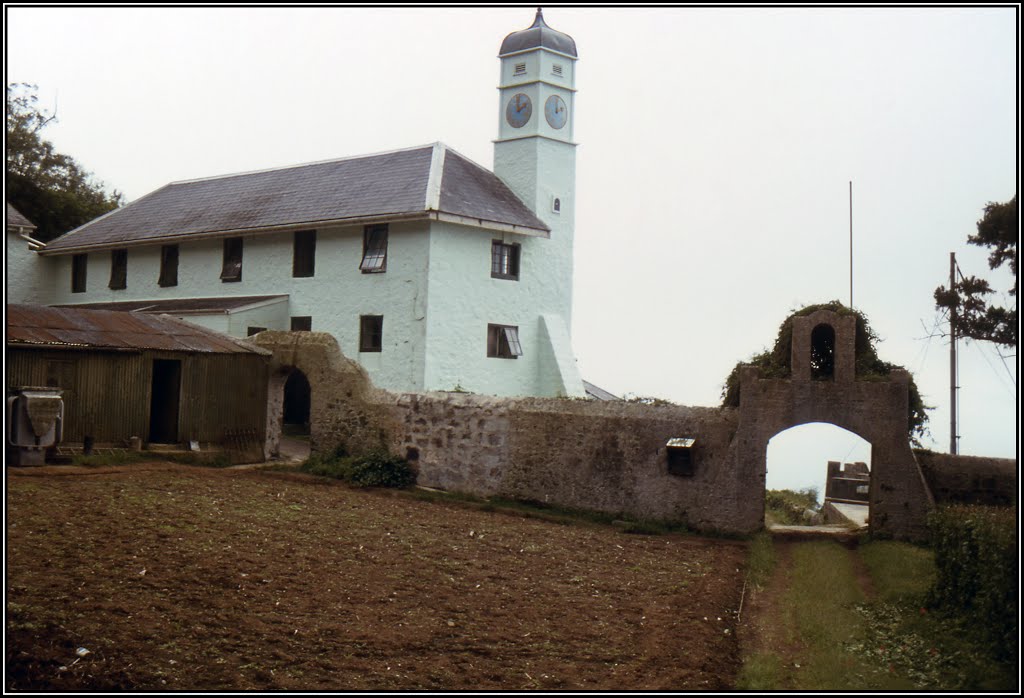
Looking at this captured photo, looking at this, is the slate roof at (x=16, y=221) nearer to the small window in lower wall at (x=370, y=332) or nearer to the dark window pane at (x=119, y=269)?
the dark window pane at (x=119, y=269)

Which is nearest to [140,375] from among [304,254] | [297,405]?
[297,405]

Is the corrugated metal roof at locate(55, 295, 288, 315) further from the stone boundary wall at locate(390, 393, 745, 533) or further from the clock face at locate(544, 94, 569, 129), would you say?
the stone boundary wall at locate(390, 393, 745, 533)

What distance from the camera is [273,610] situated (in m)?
12.0

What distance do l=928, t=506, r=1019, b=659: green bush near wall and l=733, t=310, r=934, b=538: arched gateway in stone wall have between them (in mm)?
2985

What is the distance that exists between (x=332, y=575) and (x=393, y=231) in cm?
1673

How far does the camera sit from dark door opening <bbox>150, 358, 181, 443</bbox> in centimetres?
2288

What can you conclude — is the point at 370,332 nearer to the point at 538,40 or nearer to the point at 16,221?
the point at 538,40

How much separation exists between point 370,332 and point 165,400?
7582mm

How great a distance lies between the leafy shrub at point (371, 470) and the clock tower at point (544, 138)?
11.6 meters

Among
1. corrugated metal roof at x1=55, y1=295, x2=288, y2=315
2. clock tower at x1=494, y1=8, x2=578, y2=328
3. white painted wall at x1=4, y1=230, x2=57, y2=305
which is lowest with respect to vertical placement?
corrugated metal roof at x1=55, y1=295, x2=288, y2=315

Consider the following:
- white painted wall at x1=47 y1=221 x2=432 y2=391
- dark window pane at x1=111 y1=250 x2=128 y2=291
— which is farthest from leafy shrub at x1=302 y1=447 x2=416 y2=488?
dark window pane at x1=111 y1=250 x2=128 y2=291

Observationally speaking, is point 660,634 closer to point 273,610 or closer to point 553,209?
point 273,610

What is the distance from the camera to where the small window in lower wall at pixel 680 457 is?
18.4 meters

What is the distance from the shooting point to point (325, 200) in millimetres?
31734
